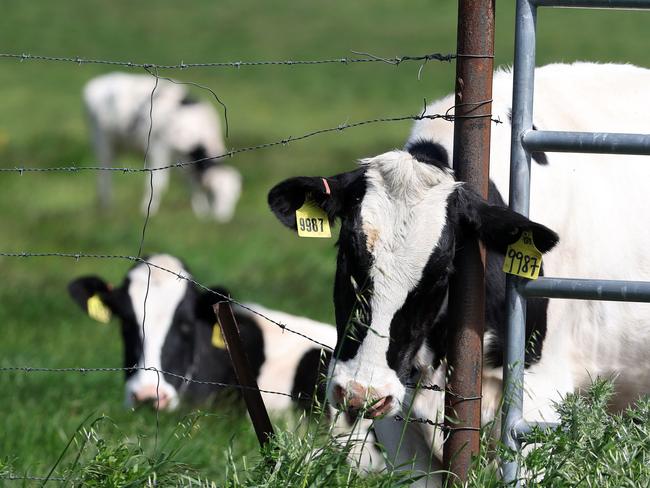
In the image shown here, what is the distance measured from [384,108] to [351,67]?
11.6 metres

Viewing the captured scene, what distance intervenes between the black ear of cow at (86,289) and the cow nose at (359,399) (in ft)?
13.5

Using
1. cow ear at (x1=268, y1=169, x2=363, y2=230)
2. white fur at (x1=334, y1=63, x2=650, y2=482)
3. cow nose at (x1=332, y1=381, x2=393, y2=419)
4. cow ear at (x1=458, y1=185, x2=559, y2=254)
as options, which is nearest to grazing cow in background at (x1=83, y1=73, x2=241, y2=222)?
white fur at (x1=334, y1=63, x2=650, y2=482)

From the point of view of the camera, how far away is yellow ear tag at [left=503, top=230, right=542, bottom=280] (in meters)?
3.76

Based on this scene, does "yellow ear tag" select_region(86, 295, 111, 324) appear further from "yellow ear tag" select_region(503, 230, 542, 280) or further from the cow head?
the cow head

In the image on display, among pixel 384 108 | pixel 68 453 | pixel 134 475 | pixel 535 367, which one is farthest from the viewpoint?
pixel 384 108

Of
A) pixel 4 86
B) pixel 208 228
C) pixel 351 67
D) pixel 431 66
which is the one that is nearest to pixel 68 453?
pixel 208 228

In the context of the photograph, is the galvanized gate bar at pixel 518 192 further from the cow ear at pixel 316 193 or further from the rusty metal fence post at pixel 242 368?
the rusty metal fence post at pixel 242 368

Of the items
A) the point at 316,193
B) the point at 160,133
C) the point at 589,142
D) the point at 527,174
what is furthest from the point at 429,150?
the point at 160,133

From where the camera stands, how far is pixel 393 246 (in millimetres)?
3885

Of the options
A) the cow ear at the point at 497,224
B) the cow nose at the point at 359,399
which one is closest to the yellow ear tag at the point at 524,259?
the cow ear at the point at 497,224

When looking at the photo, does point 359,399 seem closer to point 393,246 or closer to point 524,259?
point 393,246

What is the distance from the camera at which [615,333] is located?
469 centimetres

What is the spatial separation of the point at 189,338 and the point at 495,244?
3958mm

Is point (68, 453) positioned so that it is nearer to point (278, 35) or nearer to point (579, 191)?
point (579, 191)
